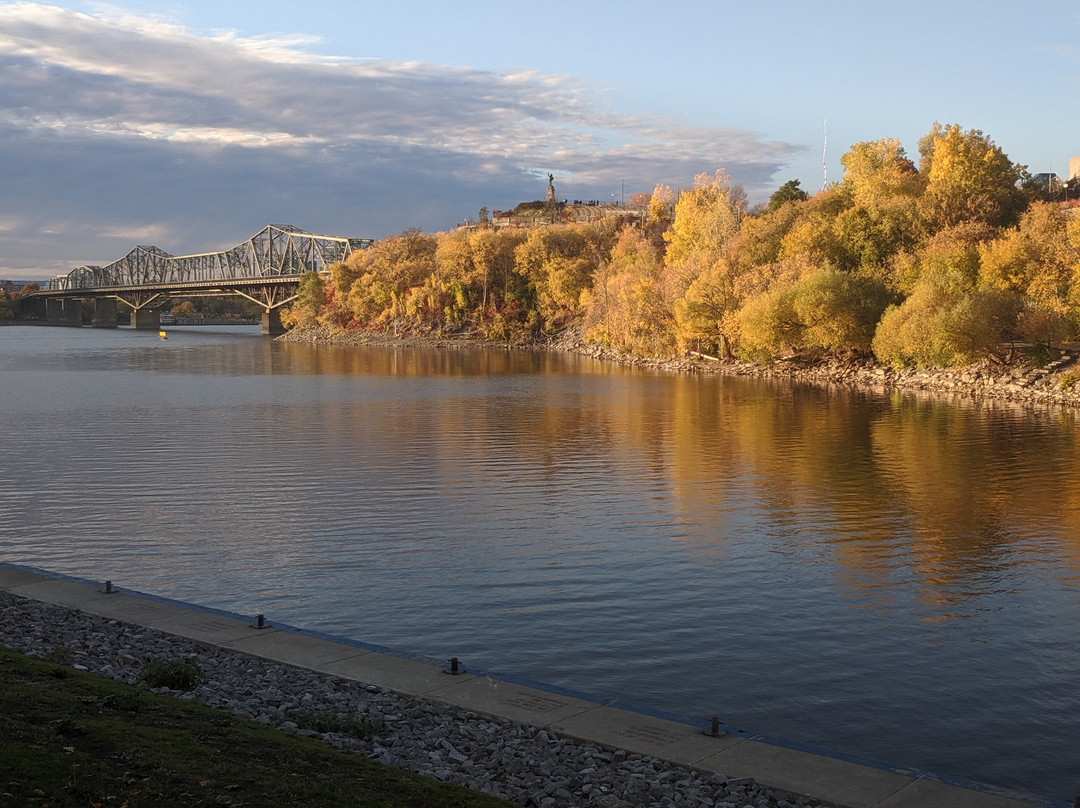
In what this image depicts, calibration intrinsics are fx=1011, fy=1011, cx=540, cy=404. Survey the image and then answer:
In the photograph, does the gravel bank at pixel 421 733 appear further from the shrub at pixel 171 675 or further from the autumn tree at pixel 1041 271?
the autumn tree at pixel 1041 271

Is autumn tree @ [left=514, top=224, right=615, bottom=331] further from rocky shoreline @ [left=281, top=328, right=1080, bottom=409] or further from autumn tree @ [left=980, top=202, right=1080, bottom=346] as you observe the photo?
autumn tree @ [left=980, top=202, right=1080, bottom=346]

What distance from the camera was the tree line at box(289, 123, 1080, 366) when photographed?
70.4m

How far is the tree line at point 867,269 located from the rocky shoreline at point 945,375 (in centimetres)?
125

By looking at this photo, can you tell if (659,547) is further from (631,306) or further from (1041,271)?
(631,306)

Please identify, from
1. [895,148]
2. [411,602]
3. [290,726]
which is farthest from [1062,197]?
[290,726]

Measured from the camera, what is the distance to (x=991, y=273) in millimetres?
73750

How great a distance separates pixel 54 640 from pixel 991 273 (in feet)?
237

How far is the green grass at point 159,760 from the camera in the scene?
346 inches

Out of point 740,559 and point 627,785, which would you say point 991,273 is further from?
point 627,785

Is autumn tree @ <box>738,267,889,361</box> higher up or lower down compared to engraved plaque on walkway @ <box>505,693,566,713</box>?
higher up

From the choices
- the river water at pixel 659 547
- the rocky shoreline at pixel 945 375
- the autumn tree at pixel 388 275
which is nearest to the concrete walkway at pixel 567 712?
the river water at pixel 659 547

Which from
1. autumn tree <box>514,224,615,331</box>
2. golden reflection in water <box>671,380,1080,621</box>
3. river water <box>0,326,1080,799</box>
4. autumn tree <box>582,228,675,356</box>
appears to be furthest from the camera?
autumn tree <box>514,224,615,331</box>

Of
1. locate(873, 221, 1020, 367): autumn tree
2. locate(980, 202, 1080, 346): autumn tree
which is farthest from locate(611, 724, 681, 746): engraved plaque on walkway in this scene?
locate(980, 202, 1080, 346): autumn tree

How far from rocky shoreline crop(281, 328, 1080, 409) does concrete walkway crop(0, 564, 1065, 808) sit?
56249mm
